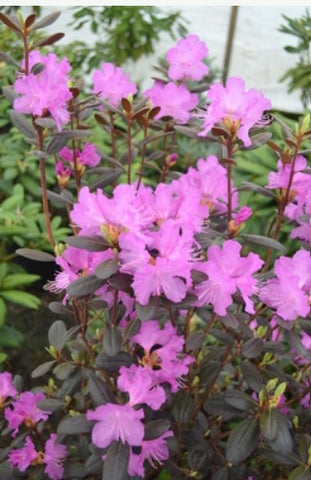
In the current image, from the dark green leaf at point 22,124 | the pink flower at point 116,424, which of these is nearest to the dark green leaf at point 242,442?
the pink flower at point 116,424

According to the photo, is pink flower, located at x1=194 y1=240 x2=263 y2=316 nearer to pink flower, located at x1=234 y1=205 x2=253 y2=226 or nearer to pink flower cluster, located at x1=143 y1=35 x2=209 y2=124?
pink flower, located at x1=234 y1=205 x2=253 y2=226

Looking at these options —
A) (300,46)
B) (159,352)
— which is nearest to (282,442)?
(159,352)

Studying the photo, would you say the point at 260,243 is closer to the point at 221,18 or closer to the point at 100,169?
the point at 100,169

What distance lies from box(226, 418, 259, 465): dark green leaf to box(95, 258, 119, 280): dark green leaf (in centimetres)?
44

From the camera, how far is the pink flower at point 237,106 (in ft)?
3.51

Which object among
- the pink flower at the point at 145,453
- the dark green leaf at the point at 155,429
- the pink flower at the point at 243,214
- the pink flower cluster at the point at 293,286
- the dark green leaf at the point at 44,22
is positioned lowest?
the pink flower at the point at 145,453

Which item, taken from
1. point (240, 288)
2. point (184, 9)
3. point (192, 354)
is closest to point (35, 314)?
point (192, 354)

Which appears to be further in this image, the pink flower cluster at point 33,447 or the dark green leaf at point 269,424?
the pink flower cluster at point 33,447

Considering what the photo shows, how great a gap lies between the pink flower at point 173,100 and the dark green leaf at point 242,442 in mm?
621

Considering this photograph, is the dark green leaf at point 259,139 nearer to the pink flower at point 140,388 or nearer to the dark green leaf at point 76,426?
the pink flower at point 140,388

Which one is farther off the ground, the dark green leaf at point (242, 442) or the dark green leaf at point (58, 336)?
the dark green leaf at point (58, 336)

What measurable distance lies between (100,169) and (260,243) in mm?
364

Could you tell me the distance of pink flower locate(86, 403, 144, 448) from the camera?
3.36 feet

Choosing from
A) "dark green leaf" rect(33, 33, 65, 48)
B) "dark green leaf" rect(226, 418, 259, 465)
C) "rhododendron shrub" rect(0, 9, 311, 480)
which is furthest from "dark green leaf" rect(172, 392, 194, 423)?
"dark green leaf" rect(33, 33, 65, 48)
